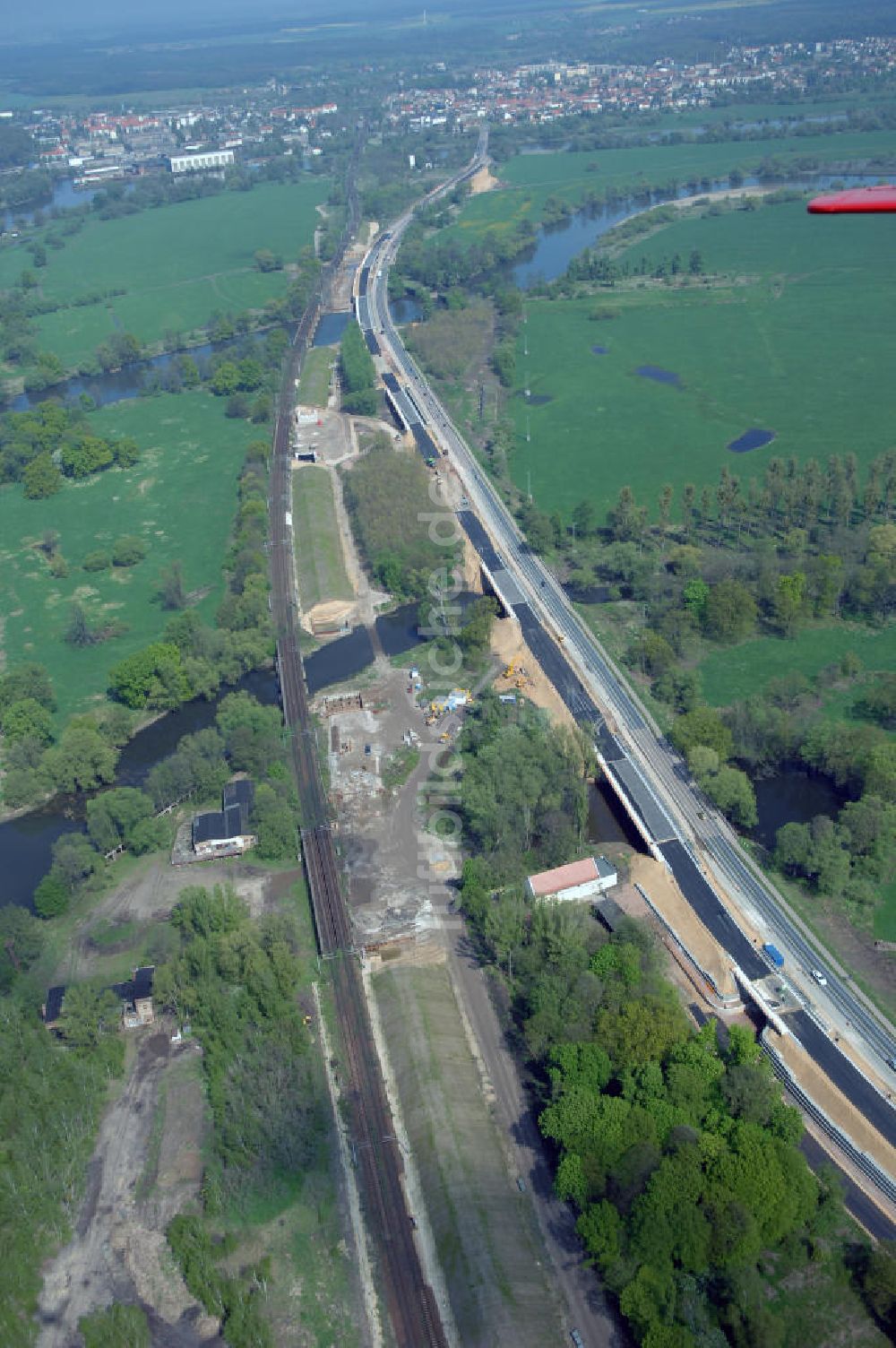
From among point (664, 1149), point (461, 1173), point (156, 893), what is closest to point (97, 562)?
point (156, 893)

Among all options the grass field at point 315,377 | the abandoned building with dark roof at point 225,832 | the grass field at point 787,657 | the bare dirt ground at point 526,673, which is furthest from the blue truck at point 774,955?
the grass field at point 315,377

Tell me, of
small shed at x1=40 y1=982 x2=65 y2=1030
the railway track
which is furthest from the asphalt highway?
small shed at x1=40 y1=982 x2=65 y2=1030

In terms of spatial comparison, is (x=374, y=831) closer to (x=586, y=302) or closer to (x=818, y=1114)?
(x=818, y=1114)

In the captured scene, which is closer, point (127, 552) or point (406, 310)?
point (127, 552)

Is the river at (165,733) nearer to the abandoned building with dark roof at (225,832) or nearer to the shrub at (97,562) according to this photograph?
the abandoned building with dark roof at (225,832)

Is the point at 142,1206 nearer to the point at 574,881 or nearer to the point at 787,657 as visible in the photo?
the point at 574,881

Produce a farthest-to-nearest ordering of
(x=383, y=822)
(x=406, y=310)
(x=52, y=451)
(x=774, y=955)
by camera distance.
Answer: (x=406, y=310) < (x=52, y=451) < (x=383, y=822) < (x=774, y=955)

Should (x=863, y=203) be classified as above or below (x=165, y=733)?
above
